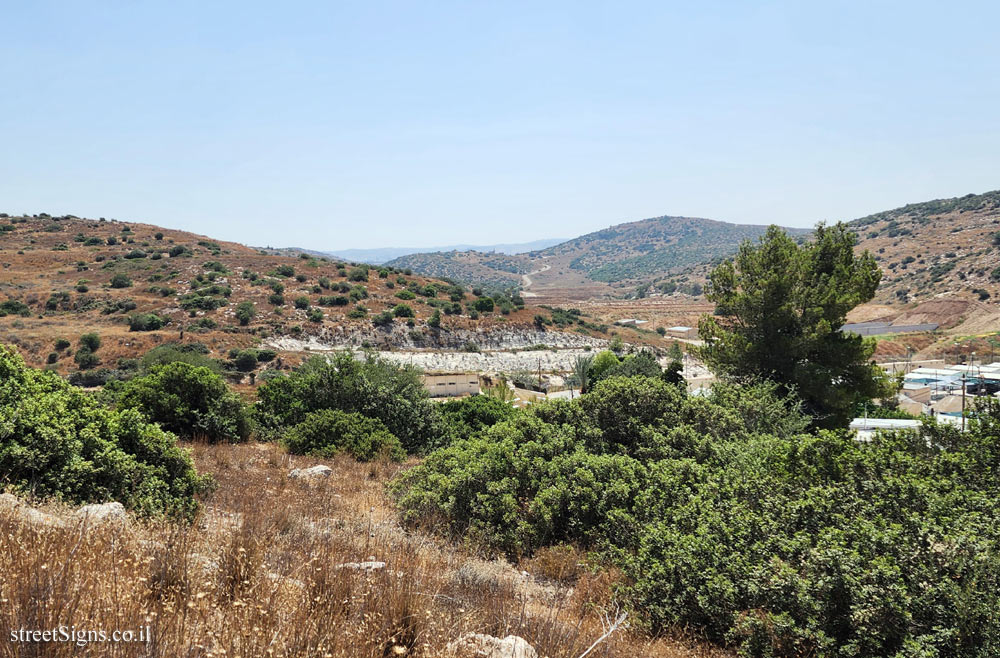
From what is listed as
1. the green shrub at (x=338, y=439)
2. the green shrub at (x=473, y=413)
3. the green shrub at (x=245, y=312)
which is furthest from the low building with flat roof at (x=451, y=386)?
the green shrub at (x=245, y=312)

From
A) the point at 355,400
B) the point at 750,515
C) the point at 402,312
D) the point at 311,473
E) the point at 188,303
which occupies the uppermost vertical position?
the point at 188,303

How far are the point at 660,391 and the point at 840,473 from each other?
10.8 feet

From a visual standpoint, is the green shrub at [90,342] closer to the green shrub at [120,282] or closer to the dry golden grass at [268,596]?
the green shrub at [120,282]

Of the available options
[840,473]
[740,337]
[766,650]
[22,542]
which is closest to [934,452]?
[840,473]

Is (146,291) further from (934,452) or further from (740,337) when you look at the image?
(934,452)

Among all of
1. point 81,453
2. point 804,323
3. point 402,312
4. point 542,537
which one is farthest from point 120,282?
point 542,537

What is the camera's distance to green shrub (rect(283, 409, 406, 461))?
12.0 metres

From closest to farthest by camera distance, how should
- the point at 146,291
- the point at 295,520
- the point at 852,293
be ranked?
the point at 295,520 < the point at 852,293 < the point at 146,291

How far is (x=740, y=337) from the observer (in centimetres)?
1716

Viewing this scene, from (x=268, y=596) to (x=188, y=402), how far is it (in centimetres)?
1098

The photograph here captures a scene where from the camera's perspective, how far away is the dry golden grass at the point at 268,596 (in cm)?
241

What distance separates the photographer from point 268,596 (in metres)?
3.08

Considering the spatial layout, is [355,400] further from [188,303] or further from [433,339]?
[188,303]

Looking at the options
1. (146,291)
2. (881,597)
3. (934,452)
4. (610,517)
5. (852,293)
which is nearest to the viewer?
(881,597)
